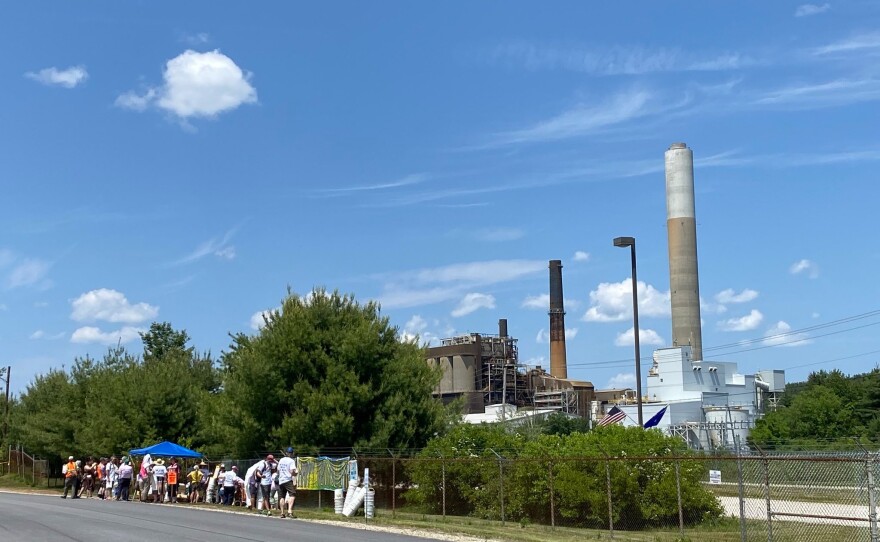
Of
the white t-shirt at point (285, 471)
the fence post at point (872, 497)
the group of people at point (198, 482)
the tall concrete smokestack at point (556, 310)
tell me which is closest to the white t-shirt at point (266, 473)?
the group of people at point (198, 482)

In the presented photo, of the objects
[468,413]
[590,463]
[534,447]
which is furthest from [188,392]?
[468,413]

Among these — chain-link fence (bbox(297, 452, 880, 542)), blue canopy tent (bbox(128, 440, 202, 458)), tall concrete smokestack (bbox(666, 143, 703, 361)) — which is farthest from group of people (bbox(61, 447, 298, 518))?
tall concrete smokestack (bbox(666, 143, 703, 361))

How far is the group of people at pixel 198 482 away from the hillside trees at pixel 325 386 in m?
1.78

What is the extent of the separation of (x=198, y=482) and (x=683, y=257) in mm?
62991

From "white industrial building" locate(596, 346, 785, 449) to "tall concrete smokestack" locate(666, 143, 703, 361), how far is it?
272cm

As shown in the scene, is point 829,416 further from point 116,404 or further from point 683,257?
point 116,404

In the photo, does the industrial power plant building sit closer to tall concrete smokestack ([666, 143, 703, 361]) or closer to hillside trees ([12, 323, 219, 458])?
tall concrete smokestack ([666, 143, 703, 361])

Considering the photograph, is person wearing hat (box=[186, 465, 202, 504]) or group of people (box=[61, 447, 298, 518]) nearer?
group of people (box=[61, 447, 298, 518])

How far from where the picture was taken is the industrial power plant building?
86.2 meters

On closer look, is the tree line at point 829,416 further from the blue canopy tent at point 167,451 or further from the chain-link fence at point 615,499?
the chain-link fence at point 615,499

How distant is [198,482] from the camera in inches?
1479

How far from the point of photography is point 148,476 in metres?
38.4

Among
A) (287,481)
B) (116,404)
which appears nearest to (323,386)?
(287,481)

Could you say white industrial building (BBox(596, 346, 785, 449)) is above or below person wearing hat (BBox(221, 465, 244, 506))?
above
